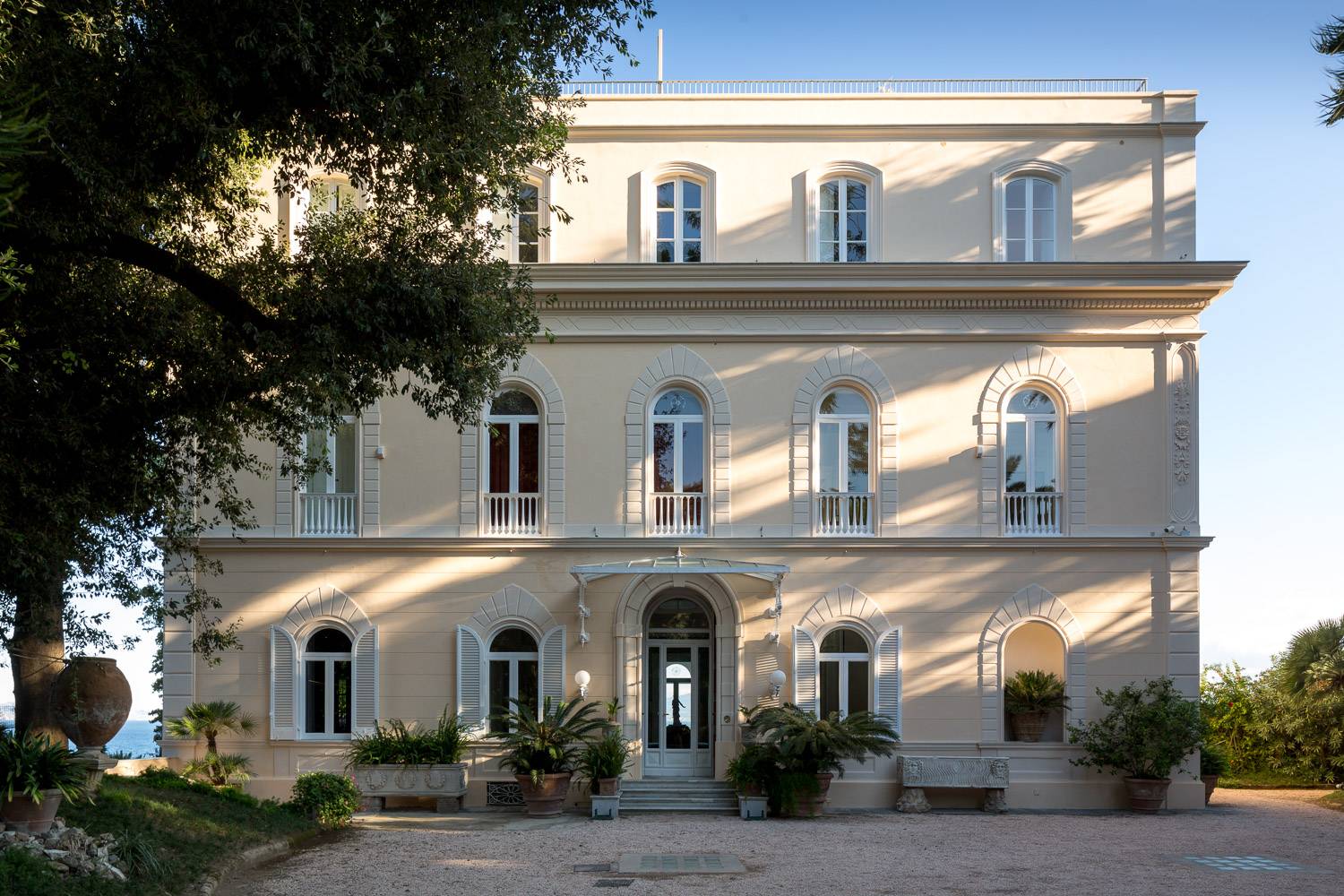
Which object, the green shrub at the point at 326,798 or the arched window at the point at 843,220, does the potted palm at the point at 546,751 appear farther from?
the arched window at the point at 843,220

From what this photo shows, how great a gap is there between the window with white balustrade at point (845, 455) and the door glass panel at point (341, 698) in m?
8.04

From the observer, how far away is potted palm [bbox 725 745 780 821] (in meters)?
19.6

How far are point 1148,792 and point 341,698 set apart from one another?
493 inches

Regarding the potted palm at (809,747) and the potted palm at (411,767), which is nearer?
the potted palm at (809,747)

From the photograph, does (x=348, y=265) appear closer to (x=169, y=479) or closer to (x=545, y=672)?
(x=169, y=479)

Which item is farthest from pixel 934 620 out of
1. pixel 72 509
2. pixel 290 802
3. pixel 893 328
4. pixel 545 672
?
pixel 72 509

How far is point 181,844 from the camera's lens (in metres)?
14.2

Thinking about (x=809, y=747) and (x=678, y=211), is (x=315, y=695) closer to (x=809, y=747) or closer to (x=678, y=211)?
(x=809, y=747)

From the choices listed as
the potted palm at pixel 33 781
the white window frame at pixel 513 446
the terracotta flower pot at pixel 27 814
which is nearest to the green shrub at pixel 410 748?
the white window frame at pixel 513 446

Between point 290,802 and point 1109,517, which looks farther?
point 1109,517

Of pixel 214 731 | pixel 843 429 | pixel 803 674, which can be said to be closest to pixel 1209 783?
pixel 803 674

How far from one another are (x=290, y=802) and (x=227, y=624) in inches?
182

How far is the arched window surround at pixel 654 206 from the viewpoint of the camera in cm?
2222

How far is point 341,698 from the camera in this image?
21.7 meters
